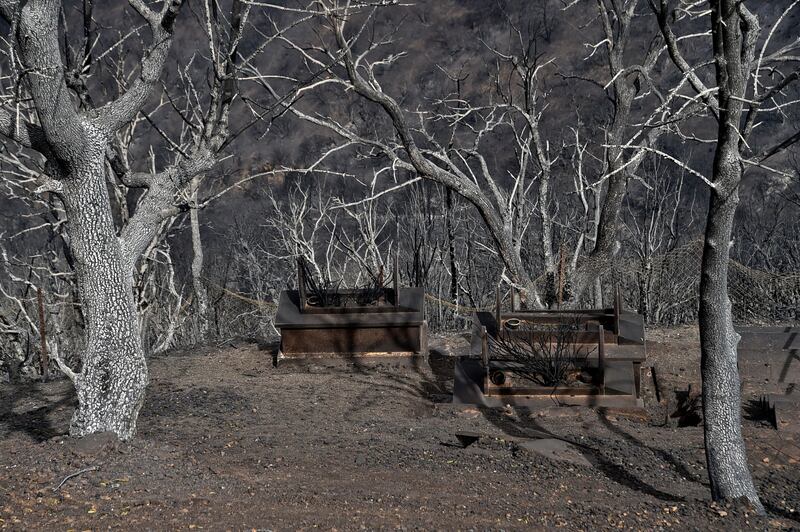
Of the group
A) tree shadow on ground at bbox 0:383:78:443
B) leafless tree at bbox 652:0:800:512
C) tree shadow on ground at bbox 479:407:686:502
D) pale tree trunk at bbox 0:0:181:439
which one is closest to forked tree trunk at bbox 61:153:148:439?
pale tree trunk at bbox 0:0:181:439

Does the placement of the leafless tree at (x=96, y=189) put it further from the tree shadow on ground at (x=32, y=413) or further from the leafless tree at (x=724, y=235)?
the leafless tree at (x=724, y=235)

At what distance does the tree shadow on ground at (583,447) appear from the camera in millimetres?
5827

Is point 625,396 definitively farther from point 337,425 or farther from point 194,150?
point 194,150

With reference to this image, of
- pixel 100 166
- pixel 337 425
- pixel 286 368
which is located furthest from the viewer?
pixel 286 368

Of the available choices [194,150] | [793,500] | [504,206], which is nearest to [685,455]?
[793,500]

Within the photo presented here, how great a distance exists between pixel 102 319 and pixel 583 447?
401 centimetres

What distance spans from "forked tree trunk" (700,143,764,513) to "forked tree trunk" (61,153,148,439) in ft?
13.4

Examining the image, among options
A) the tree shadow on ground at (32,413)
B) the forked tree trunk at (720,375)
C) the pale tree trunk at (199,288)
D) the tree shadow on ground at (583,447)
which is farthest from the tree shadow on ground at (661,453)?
the pale tree trunk at (199,288)

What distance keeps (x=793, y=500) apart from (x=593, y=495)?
150 centimetres

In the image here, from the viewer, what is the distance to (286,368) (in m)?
10.8

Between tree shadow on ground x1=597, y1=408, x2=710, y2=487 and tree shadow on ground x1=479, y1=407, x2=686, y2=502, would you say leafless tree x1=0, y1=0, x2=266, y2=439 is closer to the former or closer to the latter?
tree shadow on ground x1=479, y1=407, x2=686, y2=502

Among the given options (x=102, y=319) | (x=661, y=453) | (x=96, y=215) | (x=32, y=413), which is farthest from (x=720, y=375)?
(x=32, y=413)

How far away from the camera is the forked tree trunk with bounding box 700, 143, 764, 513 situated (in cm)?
503

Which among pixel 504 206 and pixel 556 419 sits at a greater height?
pixel 504 206
